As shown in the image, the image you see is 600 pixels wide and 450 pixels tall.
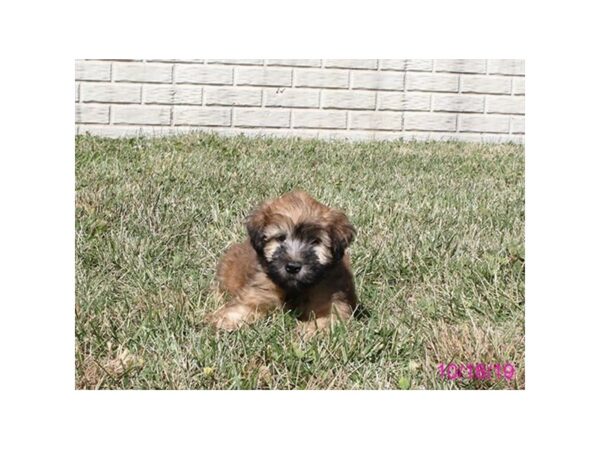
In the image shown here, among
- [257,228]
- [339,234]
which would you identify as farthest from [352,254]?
[257,228]

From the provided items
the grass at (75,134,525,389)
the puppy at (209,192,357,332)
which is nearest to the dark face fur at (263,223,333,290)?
the puppy at (209,192,357,332)

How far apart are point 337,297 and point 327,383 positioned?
2.06 ft

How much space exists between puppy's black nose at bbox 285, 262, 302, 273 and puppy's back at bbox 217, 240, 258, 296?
306 millimetres

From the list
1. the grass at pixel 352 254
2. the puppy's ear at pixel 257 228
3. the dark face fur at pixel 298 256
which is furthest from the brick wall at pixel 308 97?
the dark face fur at pixel 298 256

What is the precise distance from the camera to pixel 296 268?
3.24m

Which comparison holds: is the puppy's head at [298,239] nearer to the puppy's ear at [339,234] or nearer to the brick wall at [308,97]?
the puppy's ear at [339,234]

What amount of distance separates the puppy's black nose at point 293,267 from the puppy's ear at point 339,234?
0.21 meters

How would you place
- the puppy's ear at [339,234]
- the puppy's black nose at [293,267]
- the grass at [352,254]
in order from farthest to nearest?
the puppy's ear at [339,234], the puppy's black nose at [293,267], the grass at [352,254]

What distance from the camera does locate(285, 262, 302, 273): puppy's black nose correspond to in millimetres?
3240

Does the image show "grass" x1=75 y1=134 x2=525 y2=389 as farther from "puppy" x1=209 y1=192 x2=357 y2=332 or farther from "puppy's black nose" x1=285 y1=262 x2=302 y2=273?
"puppy's black nose" x1=285 y1=262 x2=302 y2=273

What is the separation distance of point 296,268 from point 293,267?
1 centimetres

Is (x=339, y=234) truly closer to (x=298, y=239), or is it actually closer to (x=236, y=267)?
(x=298, y=239)

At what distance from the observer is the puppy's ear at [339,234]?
3398 millimetres

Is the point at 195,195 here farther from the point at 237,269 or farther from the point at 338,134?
the point at 338,134
